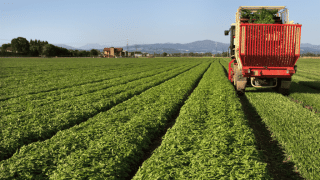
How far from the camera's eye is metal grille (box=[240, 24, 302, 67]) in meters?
10.1

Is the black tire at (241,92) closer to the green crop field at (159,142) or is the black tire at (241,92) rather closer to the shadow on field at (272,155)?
the green crop field at (159,142)

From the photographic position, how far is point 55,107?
8.65 metres

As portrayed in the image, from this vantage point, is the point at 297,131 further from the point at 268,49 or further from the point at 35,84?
the point at 35,84

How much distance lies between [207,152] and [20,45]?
13600 centimetres

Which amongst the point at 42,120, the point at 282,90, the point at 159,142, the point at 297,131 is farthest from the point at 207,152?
the point at 282,90

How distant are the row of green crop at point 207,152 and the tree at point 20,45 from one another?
432ft

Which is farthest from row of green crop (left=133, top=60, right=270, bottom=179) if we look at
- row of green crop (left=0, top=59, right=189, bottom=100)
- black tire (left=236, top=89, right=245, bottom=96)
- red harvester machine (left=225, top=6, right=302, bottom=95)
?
row of green crop (left=0, top=59, right=189, bottom=100)

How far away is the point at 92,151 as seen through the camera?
4625mm

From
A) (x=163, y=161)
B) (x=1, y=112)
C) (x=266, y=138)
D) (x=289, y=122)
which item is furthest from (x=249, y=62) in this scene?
(x=1, y=112)

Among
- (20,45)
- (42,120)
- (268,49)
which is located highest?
(20,45)

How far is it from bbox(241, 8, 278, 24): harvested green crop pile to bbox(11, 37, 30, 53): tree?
128 metres

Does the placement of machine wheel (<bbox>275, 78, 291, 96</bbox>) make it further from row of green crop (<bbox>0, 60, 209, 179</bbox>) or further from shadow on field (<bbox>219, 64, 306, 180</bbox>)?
row of green crop (<bbox>0, 60, 209, 179</bbox>)

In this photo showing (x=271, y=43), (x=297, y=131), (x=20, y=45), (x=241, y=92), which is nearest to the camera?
(x=297, y=131)

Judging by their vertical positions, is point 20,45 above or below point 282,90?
above
